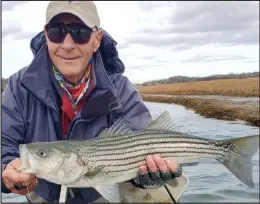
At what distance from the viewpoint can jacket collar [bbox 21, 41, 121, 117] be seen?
489 centimetres

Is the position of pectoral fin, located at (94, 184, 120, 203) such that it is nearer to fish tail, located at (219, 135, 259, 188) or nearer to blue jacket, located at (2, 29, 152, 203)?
blue jacket, located at (2, 29, 152, 203)

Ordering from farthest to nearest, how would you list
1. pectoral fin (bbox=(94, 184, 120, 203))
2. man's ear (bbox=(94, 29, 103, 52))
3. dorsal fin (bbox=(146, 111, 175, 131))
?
man's ear (bbox=(94, 29, 103, 52)) → dorsal fin (bbox=(146, 111, 175, 131)) → pectoral fin (bbox=(94, 184, 120, 203))

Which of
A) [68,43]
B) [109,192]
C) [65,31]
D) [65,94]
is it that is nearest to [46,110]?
[65,94]

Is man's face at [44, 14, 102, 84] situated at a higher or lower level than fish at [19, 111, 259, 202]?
higher

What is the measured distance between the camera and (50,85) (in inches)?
198

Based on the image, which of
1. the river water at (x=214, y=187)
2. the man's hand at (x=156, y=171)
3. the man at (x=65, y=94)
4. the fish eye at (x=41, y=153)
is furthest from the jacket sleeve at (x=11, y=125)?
the river water at (x=214, y=187)

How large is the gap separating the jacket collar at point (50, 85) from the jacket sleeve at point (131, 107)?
18 cm

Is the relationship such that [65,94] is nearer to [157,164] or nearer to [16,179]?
[16,179]

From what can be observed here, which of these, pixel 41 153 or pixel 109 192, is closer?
pixel 41 153

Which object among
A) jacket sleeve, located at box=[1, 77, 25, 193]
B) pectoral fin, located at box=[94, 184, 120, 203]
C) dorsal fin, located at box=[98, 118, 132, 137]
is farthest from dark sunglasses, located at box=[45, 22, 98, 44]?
pectoral fin, located at box=[94, 184, 120, 203]

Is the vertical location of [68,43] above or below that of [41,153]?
above

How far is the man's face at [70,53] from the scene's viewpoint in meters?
4.75

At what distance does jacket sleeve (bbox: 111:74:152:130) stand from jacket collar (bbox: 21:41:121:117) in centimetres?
18

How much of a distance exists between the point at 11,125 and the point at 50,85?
0.68 m
